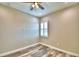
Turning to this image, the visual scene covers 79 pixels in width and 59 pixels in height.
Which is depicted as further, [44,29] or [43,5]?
[44,29]

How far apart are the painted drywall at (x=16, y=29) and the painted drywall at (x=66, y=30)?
0.27 meters

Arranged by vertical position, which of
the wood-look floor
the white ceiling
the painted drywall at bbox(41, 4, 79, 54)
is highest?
the white ceiling

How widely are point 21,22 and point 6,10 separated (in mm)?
306

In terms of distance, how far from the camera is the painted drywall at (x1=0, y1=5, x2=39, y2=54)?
4.36 ft

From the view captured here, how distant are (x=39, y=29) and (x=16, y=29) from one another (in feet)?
1.32

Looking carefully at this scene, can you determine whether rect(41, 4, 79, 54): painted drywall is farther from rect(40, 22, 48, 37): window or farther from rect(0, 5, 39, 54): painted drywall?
rect(0, 5, 39, 54): painted drywall

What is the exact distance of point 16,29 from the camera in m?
1.39

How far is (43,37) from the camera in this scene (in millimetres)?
1485

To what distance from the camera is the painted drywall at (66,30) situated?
137cm

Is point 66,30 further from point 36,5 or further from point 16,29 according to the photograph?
point 16,29

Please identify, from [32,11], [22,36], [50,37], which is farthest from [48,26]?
[22,36]

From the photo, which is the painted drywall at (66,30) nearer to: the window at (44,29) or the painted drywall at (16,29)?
the window at (44,29)

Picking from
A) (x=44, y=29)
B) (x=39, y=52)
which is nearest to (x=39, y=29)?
(x=44, y=29)

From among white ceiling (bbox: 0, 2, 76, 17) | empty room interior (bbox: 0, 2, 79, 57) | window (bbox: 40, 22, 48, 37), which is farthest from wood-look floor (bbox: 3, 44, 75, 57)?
white ceiling (bbox: 0, 2, 76, 17)
